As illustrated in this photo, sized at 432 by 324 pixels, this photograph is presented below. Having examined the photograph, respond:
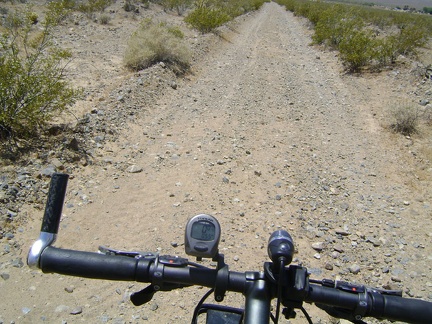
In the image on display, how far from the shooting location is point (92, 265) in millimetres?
1409

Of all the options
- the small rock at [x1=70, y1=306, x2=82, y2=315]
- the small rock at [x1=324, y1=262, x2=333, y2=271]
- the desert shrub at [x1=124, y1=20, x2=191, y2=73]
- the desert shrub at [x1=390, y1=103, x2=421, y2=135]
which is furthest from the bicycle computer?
the desert shrub at [x1=124, y1=20, x2=191, y2=73]

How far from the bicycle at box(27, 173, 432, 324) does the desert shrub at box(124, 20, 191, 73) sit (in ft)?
29.0

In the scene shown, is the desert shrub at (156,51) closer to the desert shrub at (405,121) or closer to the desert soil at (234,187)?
the desert soil at (234,187)

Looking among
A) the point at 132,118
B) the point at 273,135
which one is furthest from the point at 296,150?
the point at 132,118

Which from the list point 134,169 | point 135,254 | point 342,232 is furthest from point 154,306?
point 134,169

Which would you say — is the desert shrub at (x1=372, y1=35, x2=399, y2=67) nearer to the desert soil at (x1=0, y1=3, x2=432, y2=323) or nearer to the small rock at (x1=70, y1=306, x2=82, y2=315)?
the desert soil at (x1=0, y1=3, x2=432, y2=323)

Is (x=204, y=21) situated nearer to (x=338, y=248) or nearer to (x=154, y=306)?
(x=338, y=248)

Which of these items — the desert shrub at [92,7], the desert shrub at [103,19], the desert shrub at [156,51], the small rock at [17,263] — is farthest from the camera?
the desert shrub at [92,7]

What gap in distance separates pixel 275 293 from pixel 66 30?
14.8m

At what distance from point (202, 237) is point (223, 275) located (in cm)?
16

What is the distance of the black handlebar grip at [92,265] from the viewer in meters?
1.40

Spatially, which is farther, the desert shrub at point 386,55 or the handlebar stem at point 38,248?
the desert shrub at point 386,55

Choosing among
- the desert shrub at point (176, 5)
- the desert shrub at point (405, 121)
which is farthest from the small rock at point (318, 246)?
the desert shrub at point (176, 5)

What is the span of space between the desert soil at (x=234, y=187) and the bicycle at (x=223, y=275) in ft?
6.54
